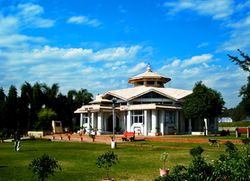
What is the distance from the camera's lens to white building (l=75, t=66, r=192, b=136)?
180ft

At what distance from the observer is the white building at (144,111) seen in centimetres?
5487

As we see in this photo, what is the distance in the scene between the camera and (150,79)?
64688 mm

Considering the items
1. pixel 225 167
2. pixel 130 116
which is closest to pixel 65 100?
pixel 130 116

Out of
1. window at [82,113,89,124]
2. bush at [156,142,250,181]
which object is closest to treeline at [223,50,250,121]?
bush at [156,142,250,181]

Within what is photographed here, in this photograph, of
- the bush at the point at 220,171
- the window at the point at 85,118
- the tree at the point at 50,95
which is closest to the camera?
the bush at the point at 220,171

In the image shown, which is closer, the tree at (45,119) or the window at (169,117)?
the window at (169,117)

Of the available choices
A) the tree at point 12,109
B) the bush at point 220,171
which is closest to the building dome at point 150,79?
the tree at point 12,109

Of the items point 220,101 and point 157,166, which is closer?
point 157,166

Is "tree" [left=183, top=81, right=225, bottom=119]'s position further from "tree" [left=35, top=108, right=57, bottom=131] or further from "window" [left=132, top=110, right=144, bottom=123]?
"tree" [left=35, top=108, right=57, bottom=131]

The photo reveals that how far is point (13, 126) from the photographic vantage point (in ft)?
214

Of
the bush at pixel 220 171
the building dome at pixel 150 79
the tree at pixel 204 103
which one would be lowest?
the bush at pixel 220 171

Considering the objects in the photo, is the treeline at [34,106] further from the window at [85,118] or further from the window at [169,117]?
the window at [169,117]

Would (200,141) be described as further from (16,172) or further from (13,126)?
(13,126)

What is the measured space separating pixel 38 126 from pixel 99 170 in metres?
49.8
